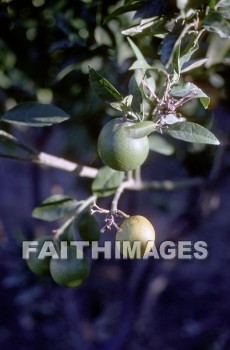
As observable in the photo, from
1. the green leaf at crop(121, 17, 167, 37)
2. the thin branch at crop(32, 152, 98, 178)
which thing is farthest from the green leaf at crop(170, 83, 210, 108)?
the thin branch at crop(32, 152, 98, 178)

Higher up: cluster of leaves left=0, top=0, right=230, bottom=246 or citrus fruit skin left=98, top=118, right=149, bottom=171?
cluster of leaves left=0, top=0, right=230, bottom=246

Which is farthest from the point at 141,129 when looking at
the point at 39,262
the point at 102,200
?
the point at 102,200

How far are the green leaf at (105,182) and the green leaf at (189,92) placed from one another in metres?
0.34

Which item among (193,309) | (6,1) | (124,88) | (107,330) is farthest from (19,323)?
(6,1)

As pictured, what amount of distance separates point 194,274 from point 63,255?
8.11 ft

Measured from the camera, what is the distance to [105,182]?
111 centimetres

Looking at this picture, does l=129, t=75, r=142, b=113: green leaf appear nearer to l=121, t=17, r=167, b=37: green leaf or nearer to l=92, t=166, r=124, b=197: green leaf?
l=121, t=17, r=167, b=37: green leaf

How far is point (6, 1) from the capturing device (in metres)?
1.15

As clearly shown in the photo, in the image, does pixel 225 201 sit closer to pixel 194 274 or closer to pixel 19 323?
pixel 194 274

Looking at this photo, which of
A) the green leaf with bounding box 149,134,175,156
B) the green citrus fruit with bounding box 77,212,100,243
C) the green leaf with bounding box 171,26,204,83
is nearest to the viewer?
the green leaf with bounding box 171,26,204,83

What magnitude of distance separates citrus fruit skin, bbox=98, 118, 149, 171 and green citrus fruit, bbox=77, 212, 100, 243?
0.29 meters

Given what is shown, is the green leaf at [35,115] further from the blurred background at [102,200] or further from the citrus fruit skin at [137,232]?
the citrus fruit skin at [137,232]

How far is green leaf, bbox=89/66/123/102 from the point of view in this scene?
82 centimetres

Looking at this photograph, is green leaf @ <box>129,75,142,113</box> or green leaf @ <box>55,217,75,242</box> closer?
green leaf @ <box>129,75,142,113</box>
